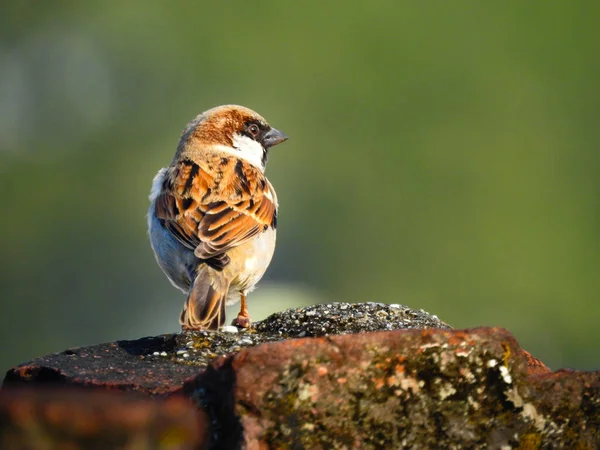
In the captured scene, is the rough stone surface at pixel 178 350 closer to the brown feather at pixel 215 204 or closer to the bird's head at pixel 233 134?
the brown feather at pixel 215 204

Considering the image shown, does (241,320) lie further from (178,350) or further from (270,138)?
(270,138)

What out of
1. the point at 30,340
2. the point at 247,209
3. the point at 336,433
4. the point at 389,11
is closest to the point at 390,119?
the point at 389,11

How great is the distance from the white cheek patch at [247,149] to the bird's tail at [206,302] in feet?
4.73

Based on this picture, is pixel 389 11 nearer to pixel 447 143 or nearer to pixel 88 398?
pixel 447 143

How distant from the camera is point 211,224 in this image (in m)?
5.45

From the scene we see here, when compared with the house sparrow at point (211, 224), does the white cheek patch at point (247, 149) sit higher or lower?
higher

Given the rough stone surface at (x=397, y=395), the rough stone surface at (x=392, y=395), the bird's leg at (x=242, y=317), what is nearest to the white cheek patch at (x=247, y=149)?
the bird's leg at (x=242, y=317)

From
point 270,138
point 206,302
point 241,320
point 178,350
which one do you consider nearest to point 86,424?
point 178,350

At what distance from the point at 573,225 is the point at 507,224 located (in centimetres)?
119

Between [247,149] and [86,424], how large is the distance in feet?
17.0

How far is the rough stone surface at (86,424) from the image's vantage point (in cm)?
161

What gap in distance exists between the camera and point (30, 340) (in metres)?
14.5

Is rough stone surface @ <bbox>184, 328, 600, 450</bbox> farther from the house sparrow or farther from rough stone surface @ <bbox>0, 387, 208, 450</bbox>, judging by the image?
the house sparrow

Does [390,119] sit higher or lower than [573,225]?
higher
